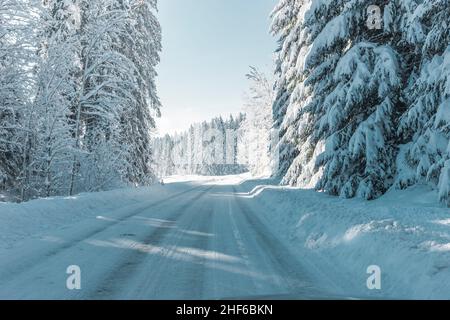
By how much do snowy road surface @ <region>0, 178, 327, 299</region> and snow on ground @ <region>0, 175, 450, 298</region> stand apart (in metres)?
0.56

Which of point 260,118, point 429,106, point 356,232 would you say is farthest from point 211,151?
point 356,232

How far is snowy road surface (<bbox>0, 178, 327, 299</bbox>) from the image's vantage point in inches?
222

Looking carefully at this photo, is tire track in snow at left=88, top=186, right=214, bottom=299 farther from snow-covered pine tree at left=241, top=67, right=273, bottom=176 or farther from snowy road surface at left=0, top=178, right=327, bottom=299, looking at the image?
snow-covered pine tree at left=241, top=67, right=273, bottom=176

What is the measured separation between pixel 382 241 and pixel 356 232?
108 cm

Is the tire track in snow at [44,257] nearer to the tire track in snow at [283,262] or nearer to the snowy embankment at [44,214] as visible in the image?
the snowy embankment at [44,214]

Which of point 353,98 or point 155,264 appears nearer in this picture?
point 155,264

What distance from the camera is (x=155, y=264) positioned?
7203 millimetres

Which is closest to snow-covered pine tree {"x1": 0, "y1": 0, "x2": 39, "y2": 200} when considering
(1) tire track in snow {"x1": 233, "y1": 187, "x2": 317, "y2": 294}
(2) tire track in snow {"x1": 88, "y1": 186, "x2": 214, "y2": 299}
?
(2) tire track in snow {"x1": 88, "y1": 186, "x2": 214, "y2": 299}

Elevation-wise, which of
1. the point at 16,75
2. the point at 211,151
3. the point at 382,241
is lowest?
the point at 382,241

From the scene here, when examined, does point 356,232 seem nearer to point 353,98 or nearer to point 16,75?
point 353,98

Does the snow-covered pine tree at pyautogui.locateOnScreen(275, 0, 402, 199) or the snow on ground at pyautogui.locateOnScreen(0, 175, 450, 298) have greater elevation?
the snow-covered pine tree at pyautogui.locateOnScreen(275, 0, 402, 199)

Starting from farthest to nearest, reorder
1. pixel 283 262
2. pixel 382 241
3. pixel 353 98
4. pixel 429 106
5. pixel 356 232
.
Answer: pixel 353 98
pixel 429 106
pixel 356 232
pixel 283 262
pixel 382 241

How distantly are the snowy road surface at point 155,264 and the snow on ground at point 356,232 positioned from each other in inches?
22.1

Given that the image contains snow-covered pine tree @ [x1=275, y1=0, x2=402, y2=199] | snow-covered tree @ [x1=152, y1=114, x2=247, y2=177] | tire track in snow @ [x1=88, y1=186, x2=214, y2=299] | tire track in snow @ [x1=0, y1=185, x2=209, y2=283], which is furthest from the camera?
snow-covered tree @ [x1=152, y1=114, x2=247, y2=177]
